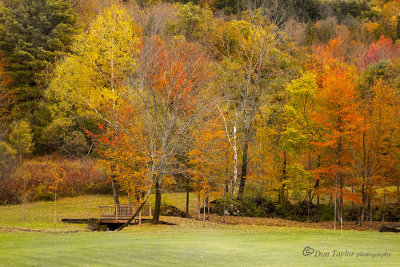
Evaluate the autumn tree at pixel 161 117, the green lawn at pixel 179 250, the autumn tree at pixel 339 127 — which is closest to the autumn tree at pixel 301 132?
the autumn tree at pixel 339 127

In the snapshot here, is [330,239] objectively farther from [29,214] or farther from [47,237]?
[29,214]

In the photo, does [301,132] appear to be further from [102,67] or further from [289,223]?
[102,67]

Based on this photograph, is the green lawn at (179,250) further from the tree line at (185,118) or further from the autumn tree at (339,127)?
the autumn tree at (339,127)

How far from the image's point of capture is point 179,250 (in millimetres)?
16594

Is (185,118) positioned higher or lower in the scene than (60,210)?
higher

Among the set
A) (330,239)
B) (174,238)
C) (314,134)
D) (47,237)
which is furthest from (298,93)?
(47,237)

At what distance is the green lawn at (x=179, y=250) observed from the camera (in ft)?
47.2

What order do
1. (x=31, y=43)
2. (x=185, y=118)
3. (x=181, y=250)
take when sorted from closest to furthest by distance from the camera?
(x=181, y=250) → (x=185, y=118) → (x=31, y=43)

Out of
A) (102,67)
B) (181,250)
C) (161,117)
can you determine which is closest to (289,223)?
(161,117)

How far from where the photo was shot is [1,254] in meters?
15.4

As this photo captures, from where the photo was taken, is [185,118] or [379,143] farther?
[379,143]

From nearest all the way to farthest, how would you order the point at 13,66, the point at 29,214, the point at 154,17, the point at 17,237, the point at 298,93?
1. the point at 17,237
2. the point at 29,214
3. the point at 298,93
4. the point at 13,66
5. the point at 154,17

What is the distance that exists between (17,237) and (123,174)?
10.5 meters

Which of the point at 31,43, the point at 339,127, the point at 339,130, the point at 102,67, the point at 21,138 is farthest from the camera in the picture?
the point at 31,43
